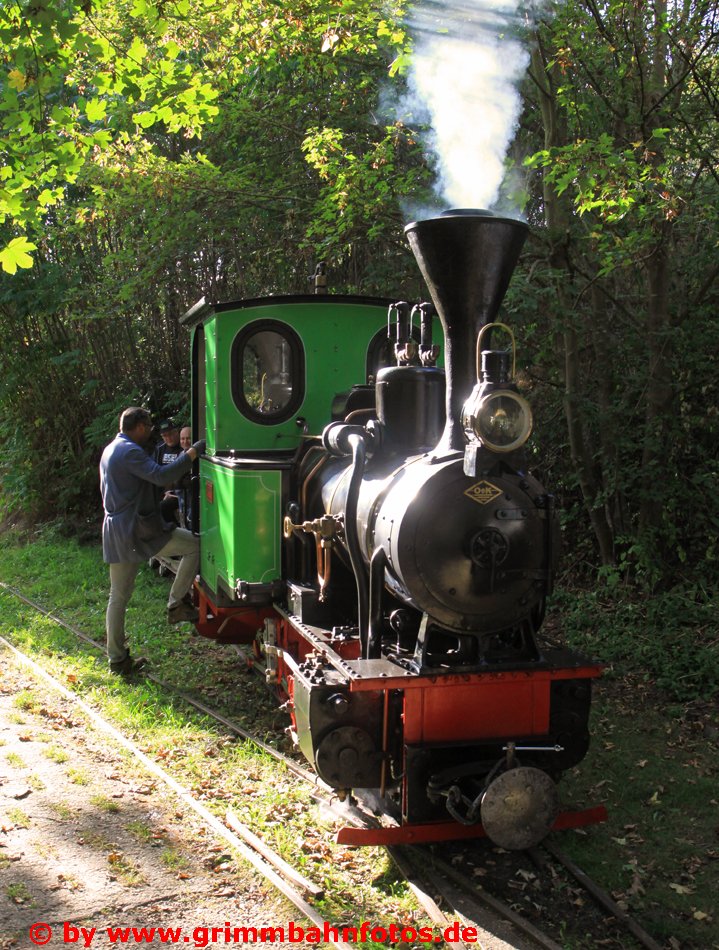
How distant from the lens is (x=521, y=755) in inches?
151

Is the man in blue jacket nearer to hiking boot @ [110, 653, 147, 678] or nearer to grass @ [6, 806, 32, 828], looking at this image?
hiking boot @ [110, 653, 147, 678]

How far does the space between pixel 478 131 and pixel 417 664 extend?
2.98 m

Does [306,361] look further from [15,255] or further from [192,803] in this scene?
[192,803]

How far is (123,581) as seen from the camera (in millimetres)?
6832

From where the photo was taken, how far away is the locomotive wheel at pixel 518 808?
3.50m

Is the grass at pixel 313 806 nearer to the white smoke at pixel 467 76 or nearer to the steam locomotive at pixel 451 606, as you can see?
the steam locomotive at pixel 451 606

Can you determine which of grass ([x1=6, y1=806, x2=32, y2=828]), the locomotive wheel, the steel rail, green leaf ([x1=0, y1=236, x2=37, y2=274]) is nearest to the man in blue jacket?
the steel rail

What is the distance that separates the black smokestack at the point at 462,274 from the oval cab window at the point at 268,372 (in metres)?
2.06

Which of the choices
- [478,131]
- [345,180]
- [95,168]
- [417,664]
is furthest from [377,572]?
[95,168]

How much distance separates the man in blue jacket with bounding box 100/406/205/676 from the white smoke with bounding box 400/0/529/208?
2.83 metres

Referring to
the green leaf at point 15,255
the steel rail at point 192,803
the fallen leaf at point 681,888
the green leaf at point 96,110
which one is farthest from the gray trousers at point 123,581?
the fallen leaf at point 681,888

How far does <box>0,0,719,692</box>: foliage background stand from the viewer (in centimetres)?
566

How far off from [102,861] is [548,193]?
626 centimetres

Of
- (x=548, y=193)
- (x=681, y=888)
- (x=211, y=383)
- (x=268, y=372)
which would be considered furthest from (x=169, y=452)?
(x=681, y=888)
